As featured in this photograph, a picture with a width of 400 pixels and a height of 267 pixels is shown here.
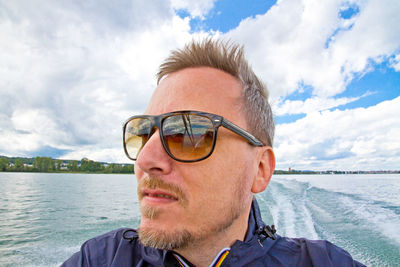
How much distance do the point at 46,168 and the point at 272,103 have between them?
87.0 m

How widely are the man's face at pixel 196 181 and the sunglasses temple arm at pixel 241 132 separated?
0.09 ft

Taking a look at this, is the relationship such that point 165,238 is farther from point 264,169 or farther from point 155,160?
point 264,169

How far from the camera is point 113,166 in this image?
2311 inches

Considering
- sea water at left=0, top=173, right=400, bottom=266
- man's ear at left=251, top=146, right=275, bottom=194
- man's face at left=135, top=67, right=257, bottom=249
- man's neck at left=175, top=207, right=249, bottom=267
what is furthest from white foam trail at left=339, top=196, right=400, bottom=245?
man's face at left=135, top=67, right=257, bottom=249

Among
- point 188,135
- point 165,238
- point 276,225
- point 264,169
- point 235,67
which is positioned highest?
point 235,67

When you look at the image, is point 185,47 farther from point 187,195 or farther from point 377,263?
point 377,263

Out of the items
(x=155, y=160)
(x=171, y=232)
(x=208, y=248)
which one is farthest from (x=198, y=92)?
(x=208, y=248)

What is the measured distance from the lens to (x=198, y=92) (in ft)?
4.63

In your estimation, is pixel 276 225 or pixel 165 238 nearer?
pixel 165 238

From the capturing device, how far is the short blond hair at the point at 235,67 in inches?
62.9

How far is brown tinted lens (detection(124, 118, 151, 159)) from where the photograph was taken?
143cm

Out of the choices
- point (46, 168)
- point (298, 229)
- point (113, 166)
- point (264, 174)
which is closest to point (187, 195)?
point (264, 174)

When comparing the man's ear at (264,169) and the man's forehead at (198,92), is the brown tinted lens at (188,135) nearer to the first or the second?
the man's forehead at (198,92)

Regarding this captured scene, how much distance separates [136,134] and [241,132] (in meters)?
0.74
